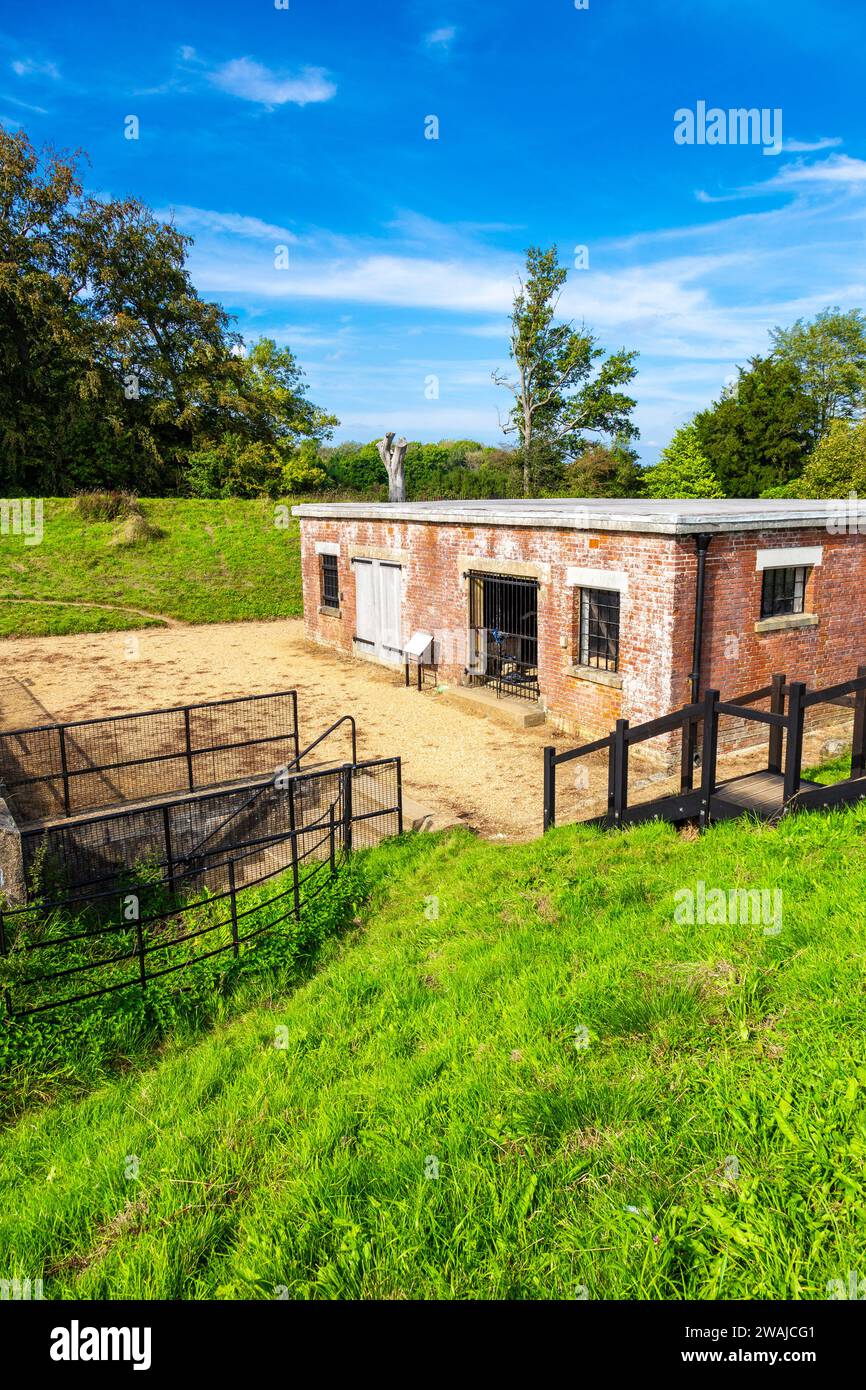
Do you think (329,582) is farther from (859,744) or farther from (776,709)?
(859,744)

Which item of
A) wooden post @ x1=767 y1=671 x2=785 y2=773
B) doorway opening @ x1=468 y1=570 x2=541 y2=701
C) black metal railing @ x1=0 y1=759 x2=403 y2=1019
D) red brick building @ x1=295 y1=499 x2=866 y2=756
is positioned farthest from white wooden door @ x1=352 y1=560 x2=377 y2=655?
wooden post @ x1=767 y1=671 x2=785 y2=773

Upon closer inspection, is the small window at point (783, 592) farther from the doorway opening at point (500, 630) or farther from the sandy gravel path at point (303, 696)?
the doorway opening at point (500, 630)

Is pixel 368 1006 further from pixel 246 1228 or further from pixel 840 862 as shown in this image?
pixel 840 862

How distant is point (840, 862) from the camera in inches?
219

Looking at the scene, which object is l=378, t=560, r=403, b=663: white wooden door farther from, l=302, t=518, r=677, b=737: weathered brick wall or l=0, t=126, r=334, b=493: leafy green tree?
l=0, t=126, r=334, b=493: leafy green tree

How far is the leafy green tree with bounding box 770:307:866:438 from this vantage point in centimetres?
4547

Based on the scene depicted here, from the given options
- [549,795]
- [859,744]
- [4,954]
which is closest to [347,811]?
[549,795]

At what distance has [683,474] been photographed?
37219 mm

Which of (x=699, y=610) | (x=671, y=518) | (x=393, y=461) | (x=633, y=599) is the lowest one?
(x=699, y=610)

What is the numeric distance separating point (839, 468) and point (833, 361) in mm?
19747

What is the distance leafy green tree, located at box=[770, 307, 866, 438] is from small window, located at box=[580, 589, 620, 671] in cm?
3896

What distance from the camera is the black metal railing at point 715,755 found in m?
6.66
